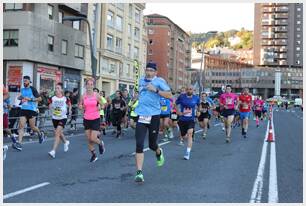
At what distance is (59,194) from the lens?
669 cm

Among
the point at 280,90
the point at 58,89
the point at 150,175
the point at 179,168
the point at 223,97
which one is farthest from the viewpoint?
the point at 280,90

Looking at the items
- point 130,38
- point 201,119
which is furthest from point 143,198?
point 130,38

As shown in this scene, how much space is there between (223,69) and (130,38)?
10052 centimetres

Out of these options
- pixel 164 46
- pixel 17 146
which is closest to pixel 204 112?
pixel 17 146

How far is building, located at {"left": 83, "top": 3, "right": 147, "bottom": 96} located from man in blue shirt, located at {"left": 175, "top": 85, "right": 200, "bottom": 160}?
32924mm

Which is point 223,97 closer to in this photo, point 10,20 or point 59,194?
point 59,194

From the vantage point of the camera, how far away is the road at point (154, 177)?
664cm

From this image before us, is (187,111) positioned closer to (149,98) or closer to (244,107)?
(149,98)

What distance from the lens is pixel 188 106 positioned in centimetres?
1221

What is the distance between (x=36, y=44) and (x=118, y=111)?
19102 mm

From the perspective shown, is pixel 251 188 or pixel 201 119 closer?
pixel 251 188

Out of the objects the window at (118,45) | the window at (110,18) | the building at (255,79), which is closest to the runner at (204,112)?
the window at (110,18)

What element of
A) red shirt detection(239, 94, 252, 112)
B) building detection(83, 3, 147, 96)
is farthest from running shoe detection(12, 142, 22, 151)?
building detection(83, 3, 147, 96)

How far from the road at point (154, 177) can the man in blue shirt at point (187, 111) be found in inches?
24.4
